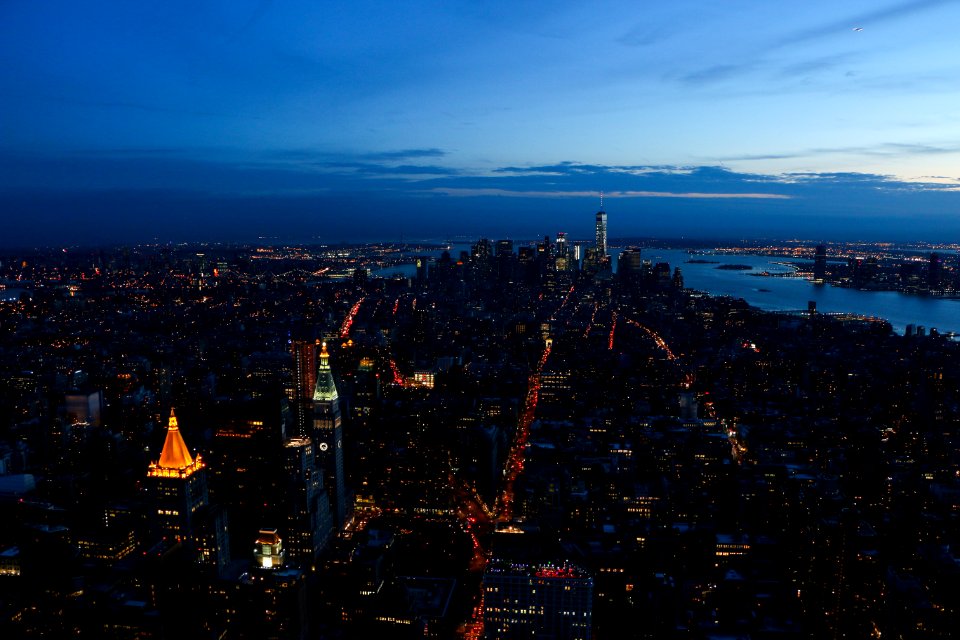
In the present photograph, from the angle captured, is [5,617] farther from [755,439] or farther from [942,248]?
[942,248]

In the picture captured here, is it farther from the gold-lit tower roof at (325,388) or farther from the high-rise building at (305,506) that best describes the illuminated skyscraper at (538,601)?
the gold-lit tower roof at (325,388)

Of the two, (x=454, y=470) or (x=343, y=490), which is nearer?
(x=343, y=490)

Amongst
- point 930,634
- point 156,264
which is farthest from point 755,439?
point 156,264

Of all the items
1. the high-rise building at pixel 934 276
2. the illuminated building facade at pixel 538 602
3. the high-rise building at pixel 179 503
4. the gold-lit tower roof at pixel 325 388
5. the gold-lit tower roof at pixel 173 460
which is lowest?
the illuminated building facade at pixel 538 602

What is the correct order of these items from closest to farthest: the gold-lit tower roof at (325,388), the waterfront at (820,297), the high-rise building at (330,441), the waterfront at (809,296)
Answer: the high-rise building at (330,441) → the gold-lit tower roof at (325,388) → the waterfront at (820,297) → the waterfront at (809,296)

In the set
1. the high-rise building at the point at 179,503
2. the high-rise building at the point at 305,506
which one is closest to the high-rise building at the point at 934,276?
the high-rise building at the point at 305,506

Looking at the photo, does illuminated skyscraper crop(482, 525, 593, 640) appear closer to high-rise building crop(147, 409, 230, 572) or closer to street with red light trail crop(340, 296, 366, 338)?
high-rise building crop(147, 409, 230, 572)
